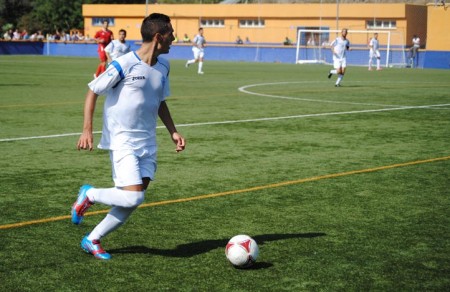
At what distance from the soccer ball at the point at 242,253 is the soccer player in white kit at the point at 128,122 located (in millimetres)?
761

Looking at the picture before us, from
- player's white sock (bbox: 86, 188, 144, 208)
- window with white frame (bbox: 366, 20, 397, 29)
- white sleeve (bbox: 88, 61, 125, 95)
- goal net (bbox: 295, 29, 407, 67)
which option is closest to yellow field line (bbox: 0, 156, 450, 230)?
player's white sock (bbox: 86, 188, 144, 208)

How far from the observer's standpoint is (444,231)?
277 inches

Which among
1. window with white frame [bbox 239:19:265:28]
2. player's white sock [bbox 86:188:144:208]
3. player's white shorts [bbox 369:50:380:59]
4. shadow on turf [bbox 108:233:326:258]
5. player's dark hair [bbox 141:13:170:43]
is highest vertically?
window with white frame [bbox 239:19:265:28]

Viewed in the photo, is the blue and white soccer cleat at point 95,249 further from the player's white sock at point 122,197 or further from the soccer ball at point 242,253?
the soccer ball at point 242,253

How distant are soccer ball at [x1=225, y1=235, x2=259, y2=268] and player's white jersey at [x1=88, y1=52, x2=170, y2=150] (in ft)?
3.28

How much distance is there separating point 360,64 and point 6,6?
55233mm

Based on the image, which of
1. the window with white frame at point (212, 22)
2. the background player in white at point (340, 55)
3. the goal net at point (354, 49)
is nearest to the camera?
the background player in white at point (340, 55)

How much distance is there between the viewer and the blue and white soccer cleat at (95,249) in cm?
605

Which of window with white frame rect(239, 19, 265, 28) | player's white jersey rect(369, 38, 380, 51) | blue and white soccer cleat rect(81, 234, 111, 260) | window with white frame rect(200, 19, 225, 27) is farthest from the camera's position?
window with white frame rect(200, 19, 225, 27)

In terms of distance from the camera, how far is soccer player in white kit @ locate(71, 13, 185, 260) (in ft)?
19.6

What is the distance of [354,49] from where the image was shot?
55219 mm

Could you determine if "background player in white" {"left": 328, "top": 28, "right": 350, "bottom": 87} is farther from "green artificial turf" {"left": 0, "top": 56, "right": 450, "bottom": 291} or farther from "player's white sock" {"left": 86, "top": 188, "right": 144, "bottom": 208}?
"player's white sock" {"left": 86, "top": 188, "right": 144, "bottom": 208}

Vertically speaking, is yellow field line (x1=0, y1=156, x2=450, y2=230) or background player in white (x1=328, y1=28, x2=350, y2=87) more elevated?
background player in white (x1=328, y1=28, x2=350, y2=87)

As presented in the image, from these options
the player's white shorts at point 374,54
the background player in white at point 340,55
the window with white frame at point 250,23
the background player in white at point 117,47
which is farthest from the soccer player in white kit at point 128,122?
the window with white frame at point 250,23
